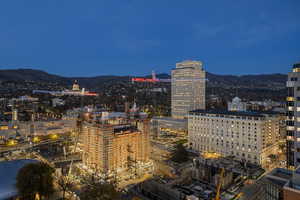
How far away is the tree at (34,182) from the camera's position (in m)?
13.8

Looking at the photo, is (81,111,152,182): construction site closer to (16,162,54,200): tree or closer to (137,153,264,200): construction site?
(137,153,264,200): construction site

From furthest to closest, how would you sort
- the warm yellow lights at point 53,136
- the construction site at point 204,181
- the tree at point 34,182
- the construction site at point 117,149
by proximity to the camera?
1. the warm yellow lights at point 53,136
2. the construction site at point 117,149
3. the construction site at point 204,181
4. the tree at point 34,182

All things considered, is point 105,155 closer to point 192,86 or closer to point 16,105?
point 192,86

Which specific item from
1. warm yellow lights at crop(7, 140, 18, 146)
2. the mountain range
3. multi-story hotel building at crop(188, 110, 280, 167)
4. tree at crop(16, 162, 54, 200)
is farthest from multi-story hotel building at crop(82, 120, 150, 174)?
the mountain range

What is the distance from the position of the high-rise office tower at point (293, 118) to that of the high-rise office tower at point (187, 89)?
2666 cm

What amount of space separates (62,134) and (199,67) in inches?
1260

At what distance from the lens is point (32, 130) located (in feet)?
117

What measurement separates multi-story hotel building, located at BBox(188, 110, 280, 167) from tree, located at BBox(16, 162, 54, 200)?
1938cm

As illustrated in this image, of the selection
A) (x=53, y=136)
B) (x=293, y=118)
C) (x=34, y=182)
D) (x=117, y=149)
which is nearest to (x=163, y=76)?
(x=53, y=136)

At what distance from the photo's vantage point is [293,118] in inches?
642

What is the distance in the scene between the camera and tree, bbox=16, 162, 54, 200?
45.3 feet

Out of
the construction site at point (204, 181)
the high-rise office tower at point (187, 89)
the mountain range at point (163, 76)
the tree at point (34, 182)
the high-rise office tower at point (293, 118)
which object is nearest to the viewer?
the tree at point (34, 182)

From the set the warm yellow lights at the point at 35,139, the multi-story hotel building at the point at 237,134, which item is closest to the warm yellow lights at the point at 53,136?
the warm yellow lights at the point at 35,139

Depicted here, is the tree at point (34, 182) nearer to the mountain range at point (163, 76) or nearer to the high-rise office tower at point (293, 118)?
the high-rise office tower at point (293, 118)
